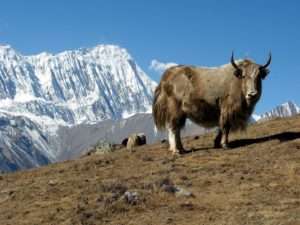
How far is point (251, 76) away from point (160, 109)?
4136 mm

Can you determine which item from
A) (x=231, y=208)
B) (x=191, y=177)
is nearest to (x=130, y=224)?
(x=231, y=208)

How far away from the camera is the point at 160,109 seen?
89.0 feet

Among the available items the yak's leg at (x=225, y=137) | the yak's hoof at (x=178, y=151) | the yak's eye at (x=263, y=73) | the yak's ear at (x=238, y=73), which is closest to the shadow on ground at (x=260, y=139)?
the yak's hoof at (x=178, y=151)

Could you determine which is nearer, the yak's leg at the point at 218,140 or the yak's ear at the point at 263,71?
the yak's ear at the point at 263,71

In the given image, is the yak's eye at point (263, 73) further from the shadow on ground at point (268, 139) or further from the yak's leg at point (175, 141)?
the yak's leg at point (175, 141)

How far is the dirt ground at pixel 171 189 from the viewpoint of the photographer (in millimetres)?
16516

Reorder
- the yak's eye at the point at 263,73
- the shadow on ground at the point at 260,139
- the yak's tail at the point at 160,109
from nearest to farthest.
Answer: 1. the yak's eye at the point at 263,73
2. the shadow on ground at the point at 260,139
3. the yak's tail at the point at 160,109

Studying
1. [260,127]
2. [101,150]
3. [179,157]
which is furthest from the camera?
[101,150]

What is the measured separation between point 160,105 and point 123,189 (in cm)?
852

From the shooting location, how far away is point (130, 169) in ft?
76.6

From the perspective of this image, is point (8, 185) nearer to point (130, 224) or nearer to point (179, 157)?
point (179, 157)

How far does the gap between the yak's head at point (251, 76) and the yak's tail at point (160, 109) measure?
10.7 feet

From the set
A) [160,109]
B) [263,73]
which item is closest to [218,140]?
[160,109]

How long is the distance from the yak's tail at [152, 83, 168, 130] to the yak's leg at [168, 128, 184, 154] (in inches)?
24.2
